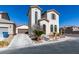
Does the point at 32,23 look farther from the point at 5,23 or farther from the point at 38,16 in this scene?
the point at 5,23

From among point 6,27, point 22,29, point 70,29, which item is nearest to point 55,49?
point 70,29

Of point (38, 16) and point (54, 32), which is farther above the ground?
point (38, 16)

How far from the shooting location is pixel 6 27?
7.67 m

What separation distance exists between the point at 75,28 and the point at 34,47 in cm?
151

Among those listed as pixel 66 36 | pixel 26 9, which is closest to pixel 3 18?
pixel 26 9

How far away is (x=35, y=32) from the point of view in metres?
7.72

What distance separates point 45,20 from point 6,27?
4.35ft

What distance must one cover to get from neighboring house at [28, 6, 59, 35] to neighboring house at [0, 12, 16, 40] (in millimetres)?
605

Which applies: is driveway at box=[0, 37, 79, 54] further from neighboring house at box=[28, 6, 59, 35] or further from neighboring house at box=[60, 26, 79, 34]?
neighboring house at box=[28, 6, 59, 35]

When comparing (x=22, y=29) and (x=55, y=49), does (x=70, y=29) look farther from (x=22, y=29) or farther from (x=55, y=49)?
(x=22, y=29)

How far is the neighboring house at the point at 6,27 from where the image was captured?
763 cm

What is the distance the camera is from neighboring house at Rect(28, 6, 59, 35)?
766cm

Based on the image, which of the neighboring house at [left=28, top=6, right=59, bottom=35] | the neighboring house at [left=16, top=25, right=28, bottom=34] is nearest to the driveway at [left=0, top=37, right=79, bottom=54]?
the neighboring house at [left=28, top=6, right=59, bottom=35]

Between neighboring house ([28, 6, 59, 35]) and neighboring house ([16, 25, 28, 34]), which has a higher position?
neighboring house ([28, 6, 59, 35])
